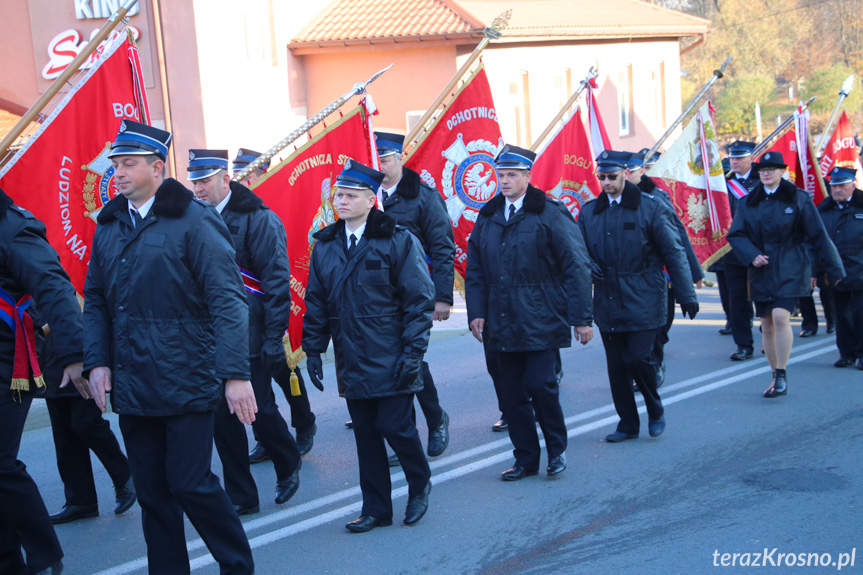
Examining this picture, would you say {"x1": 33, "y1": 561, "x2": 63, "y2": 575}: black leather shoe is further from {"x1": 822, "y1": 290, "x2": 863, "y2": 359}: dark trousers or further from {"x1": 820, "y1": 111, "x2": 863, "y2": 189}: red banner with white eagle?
{"x1": 820, "y1": 111, "x2": 863, "y2": 189}: red banner with white eagle

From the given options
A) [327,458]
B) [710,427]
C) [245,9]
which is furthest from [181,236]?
[245,9]

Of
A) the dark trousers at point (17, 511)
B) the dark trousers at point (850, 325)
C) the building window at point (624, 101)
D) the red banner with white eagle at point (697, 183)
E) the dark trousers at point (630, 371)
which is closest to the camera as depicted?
the dark trousers at point (17, 511)

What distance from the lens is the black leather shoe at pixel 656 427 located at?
6.69 m

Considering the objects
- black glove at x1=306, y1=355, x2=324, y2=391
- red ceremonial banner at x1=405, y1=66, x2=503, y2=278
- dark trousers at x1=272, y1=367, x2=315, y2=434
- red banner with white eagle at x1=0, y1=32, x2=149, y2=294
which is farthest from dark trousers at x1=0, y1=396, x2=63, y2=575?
red ceremonial banner at x1=405, y1=66, x2=503, y2=278

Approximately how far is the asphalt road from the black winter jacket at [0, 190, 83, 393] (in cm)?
124

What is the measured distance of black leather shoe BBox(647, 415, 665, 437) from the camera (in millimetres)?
6693

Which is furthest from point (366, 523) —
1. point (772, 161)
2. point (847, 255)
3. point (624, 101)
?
point (624, 101)

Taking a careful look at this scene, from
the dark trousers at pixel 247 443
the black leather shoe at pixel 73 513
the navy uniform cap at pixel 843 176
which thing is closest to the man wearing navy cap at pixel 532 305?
the dark trousers at pixel 247 443

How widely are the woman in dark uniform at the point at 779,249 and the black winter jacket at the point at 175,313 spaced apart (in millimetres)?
5254

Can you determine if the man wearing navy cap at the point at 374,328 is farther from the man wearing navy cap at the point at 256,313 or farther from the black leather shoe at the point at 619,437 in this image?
the black leather shoe at the point at 619,437

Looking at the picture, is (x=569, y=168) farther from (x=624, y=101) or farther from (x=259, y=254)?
(x=624, y=101)

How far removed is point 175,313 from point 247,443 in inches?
64.8

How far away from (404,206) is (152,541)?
329 cm

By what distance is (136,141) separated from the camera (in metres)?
4.14
